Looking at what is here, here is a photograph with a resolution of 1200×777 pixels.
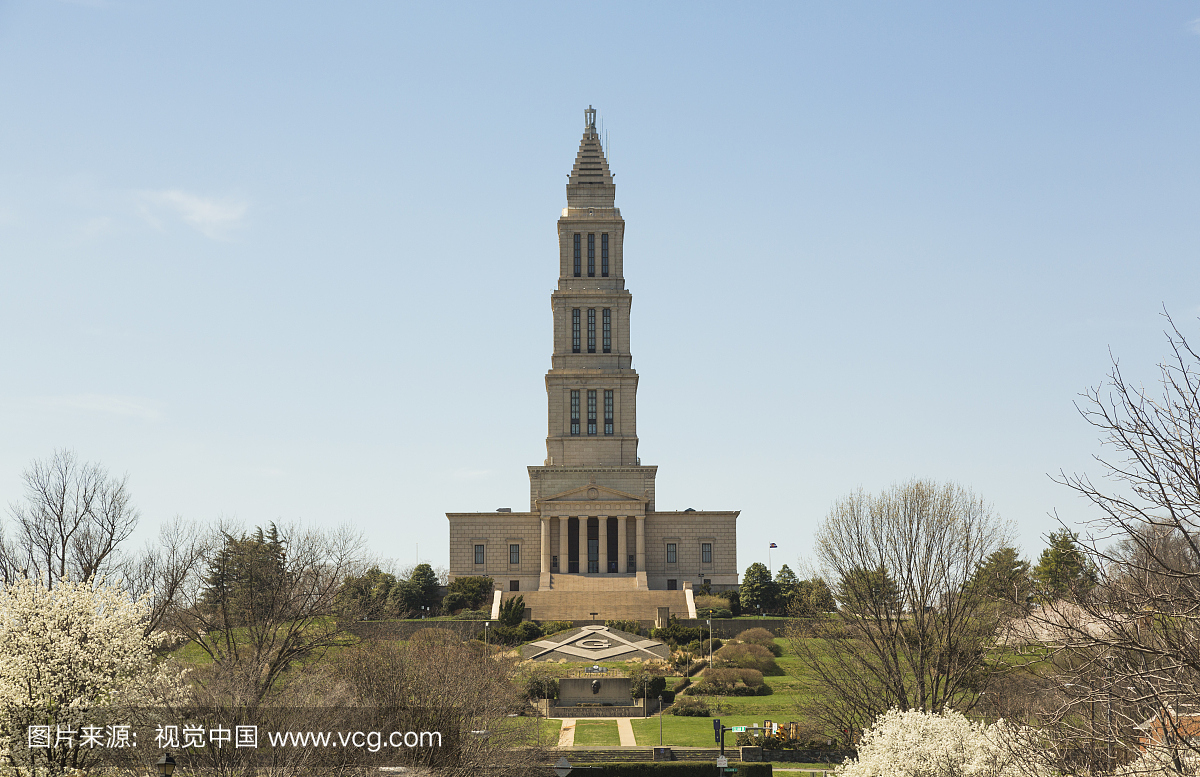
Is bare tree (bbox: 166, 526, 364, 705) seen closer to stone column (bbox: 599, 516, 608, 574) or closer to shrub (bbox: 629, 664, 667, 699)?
shrub (bbox: 629, 664, 667, 699)

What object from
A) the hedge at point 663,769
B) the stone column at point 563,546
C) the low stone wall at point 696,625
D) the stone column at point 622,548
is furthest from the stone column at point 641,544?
the hedge at point 663,769

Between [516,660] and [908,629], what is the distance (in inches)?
994

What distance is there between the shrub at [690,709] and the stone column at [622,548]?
3803 cm

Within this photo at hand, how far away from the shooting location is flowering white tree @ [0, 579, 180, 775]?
955 inches

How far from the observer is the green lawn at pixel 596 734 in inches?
1598

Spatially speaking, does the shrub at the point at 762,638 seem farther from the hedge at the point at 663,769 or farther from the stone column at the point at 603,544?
the stone column at the point at 603,544

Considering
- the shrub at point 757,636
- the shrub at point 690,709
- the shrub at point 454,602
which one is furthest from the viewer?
the shrub at point 454,602

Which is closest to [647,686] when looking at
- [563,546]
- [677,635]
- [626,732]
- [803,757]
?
[626,732]

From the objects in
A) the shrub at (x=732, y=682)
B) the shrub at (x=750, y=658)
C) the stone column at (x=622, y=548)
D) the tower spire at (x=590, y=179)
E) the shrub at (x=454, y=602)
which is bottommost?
the shrub at (x=732, y=682)

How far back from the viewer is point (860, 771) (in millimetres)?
25875

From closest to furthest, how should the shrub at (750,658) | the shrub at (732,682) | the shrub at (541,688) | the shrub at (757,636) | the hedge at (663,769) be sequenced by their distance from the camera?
the hedge at (663,769)
the shrub at (541,688)
the shrub at (732,682)
the shrub at (750,658)
the shrub at (757,636)

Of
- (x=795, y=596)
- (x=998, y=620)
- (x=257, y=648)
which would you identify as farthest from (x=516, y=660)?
(x=998, y=620)

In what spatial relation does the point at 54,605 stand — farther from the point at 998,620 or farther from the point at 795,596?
the point at 795,596

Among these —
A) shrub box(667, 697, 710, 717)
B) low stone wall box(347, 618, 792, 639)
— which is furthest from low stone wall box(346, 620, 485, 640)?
shrub box(667, 697, 710, 717)
